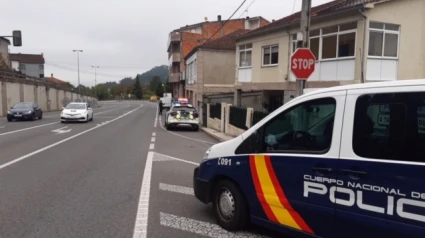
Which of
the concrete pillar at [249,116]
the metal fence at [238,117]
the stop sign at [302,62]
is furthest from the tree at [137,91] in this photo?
the stop sign at [302,62]

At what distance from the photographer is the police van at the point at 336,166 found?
9.86 feet

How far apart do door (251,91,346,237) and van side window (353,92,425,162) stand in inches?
8.7

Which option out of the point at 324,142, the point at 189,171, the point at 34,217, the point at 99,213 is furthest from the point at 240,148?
the point at 189,171

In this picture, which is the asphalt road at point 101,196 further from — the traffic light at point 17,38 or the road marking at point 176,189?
the traffic light at point 17,38


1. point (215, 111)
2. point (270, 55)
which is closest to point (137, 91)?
point (270, 55)

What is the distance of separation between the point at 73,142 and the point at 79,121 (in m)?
13.3

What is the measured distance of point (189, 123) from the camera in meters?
20.7

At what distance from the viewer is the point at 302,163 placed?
3756 millimetres

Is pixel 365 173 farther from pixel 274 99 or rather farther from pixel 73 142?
pixel 274 99

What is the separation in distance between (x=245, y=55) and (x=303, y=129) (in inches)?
917

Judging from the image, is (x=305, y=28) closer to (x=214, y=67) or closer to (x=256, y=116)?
(x=256, y=116)

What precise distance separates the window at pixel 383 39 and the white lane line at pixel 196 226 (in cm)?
1499

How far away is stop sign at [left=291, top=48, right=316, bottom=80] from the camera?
8602 millimetres

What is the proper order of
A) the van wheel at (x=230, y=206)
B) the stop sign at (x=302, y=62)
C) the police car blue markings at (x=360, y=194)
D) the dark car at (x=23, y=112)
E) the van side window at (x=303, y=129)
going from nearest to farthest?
the police car blue markings at (x=360, y=194) < the van side window at (x=303, y=129) < the van wheel at (x=230, y=206) < the stop sign at (x=302, y=62) < the dark car at (x=23, y=112)
